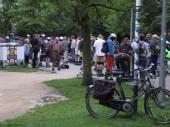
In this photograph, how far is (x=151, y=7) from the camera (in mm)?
57281

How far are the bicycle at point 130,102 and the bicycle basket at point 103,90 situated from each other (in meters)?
0.05

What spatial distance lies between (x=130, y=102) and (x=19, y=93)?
576 centimetres

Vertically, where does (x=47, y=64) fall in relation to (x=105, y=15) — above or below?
below

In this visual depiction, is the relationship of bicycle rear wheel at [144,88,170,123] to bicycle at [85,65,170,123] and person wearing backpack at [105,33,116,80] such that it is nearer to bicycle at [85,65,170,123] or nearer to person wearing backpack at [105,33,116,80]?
bicycle at [85,65,170,123]

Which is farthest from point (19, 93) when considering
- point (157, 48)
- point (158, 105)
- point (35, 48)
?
point (35, 48)

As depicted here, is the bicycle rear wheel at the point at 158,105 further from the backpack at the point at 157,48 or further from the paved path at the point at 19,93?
the backpack at the point at 157,48

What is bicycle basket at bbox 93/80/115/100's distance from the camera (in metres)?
10.2

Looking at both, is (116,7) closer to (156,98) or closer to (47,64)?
(156,98)

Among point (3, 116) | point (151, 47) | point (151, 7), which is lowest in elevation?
point (3, 116)

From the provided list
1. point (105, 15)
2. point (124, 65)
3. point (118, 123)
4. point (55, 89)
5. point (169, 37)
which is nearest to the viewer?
point (118, 123)

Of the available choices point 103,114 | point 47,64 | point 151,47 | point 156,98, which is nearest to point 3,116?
point 103,114

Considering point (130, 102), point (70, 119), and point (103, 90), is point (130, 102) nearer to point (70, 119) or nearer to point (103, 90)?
point (103, 90)

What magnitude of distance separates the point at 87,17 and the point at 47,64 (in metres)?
11.8

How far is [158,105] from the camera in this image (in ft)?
32.8
